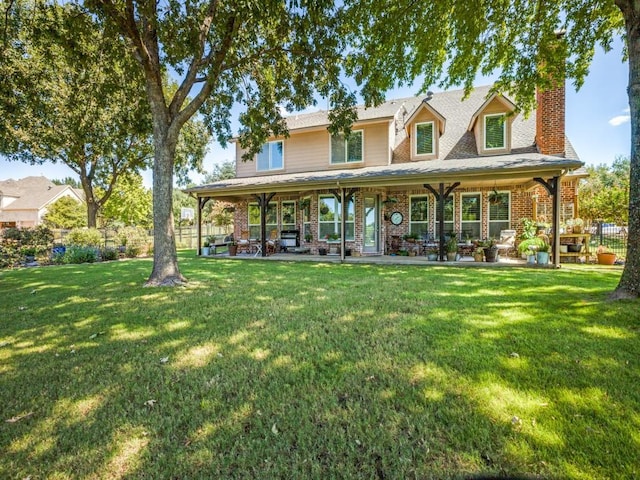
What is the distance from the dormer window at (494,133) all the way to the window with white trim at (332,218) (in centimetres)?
569

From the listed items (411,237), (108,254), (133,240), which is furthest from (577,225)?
(133,240)

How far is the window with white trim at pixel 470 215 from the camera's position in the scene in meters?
12.4

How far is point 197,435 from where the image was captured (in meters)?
2.16

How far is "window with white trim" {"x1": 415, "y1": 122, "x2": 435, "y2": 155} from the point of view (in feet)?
41.9

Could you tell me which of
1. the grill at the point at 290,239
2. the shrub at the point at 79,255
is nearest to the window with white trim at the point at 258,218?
the grill at the point at 290,239

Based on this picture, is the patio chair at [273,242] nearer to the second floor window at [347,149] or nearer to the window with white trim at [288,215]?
the window with white trim at [288,215]

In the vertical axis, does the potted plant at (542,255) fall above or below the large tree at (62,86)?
below

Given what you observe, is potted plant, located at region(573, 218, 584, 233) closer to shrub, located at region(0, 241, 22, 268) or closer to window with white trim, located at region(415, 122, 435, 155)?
window with white trim, located at region(415, 122, 435, 155)

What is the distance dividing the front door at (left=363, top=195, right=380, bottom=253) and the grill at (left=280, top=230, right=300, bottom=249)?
3.32 meters

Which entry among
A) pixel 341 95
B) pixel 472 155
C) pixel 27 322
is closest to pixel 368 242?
pixel 472 155

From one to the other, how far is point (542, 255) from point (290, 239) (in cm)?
966

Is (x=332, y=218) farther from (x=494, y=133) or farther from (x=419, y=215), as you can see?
A: (x=494, y=133)

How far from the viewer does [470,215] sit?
495 inches

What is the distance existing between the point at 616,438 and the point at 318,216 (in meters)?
12.6
